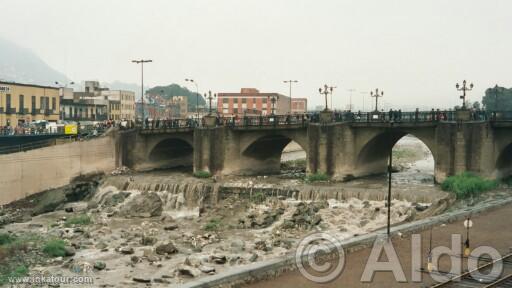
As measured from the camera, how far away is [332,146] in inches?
2080

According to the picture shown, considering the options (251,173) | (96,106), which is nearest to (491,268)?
(251,173)

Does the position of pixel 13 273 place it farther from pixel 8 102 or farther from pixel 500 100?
pixel 500 100

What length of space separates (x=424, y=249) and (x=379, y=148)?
1235 inches

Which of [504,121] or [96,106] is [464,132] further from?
[96,106]

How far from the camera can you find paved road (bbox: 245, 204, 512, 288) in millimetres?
22312

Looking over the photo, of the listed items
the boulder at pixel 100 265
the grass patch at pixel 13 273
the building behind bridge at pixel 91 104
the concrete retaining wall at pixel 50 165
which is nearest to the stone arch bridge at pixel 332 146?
the concrete retaining wall at pixel 50 165

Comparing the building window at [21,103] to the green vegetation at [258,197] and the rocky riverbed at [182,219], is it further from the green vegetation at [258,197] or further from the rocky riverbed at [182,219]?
the green vegetation at [258,197]

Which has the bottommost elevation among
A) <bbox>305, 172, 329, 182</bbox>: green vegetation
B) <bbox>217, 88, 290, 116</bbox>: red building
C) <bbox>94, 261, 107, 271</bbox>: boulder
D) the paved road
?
<bbox>94, 261, 107, 271</bbox>: boulder

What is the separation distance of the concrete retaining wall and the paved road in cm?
3487

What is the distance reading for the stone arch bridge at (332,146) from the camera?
155 ft

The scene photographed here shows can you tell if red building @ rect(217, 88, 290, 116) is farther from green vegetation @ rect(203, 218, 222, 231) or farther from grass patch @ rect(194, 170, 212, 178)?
green vegetation @ rect(203, 218, 222, 231)

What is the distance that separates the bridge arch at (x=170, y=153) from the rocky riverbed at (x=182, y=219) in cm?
463

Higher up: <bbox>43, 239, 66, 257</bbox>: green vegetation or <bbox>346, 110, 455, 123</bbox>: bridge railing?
<bbox>346, 110, 455, 123</bbox>: bridge railing

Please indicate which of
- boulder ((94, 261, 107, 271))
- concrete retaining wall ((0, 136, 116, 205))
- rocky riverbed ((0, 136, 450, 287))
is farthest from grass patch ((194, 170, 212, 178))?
boulder ((94, 261, 107, 271))
